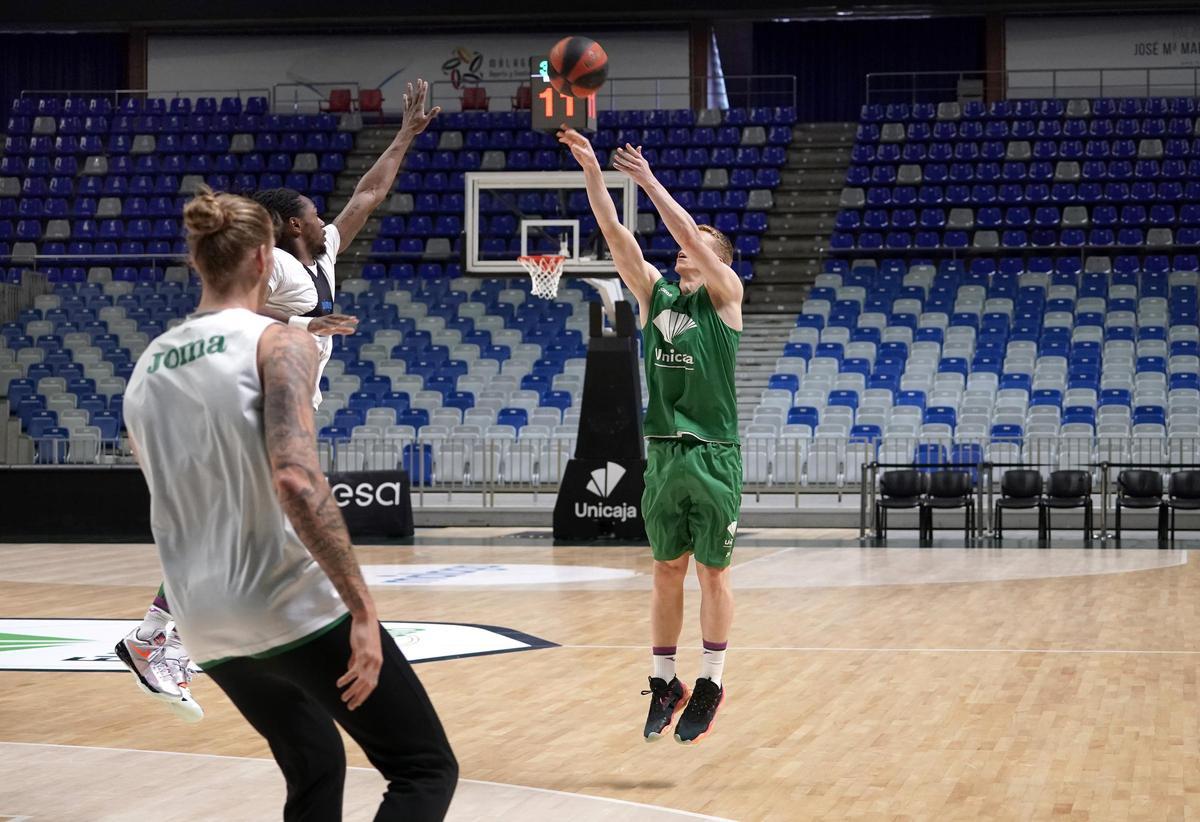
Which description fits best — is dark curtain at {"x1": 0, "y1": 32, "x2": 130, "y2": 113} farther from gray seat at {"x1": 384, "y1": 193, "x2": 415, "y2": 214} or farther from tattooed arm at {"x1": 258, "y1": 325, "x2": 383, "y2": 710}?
tattooed arm at {"x1": 258, "y1": 325, "x2": 383, "y2": 710}

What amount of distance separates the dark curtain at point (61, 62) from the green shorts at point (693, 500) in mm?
29512

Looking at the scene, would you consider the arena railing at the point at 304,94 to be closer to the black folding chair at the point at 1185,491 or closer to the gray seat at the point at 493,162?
the gray seat at the point at 493,162

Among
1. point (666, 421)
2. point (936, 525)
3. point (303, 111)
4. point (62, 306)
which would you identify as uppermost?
point (303, 111)

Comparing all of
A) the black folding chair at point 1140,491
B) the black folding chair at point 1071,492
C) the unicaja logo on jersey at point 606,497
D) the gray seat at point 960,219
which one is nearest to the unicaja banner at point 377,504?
the unicaja logo on jersey at point 606,497

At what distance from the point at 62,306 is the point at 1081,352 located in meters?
15.9

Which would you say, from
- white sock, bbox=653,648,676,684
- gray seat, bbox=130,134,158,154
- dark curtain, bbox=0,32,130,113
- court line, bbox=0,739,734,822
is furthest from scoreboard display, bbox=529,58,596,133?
dark curtain, bbox=0,32,130,113

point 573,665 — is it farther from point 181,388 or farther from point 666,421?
point 181,388

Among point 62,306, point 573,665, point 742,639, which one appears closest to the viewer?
point 573,665

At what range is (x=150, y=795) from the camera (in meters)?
5.18

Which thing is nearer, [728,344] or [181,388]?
[181,388]

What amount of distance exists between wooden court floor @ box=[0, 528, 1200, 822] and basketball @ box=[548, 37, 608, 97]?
3526 millimetres

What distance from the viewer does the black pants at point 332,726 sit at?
3129mm

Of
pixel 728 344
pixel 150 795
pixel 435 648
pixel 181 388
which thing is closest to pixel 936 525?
pixel 435 648

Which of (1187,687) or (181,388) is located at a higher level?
(181,388)
